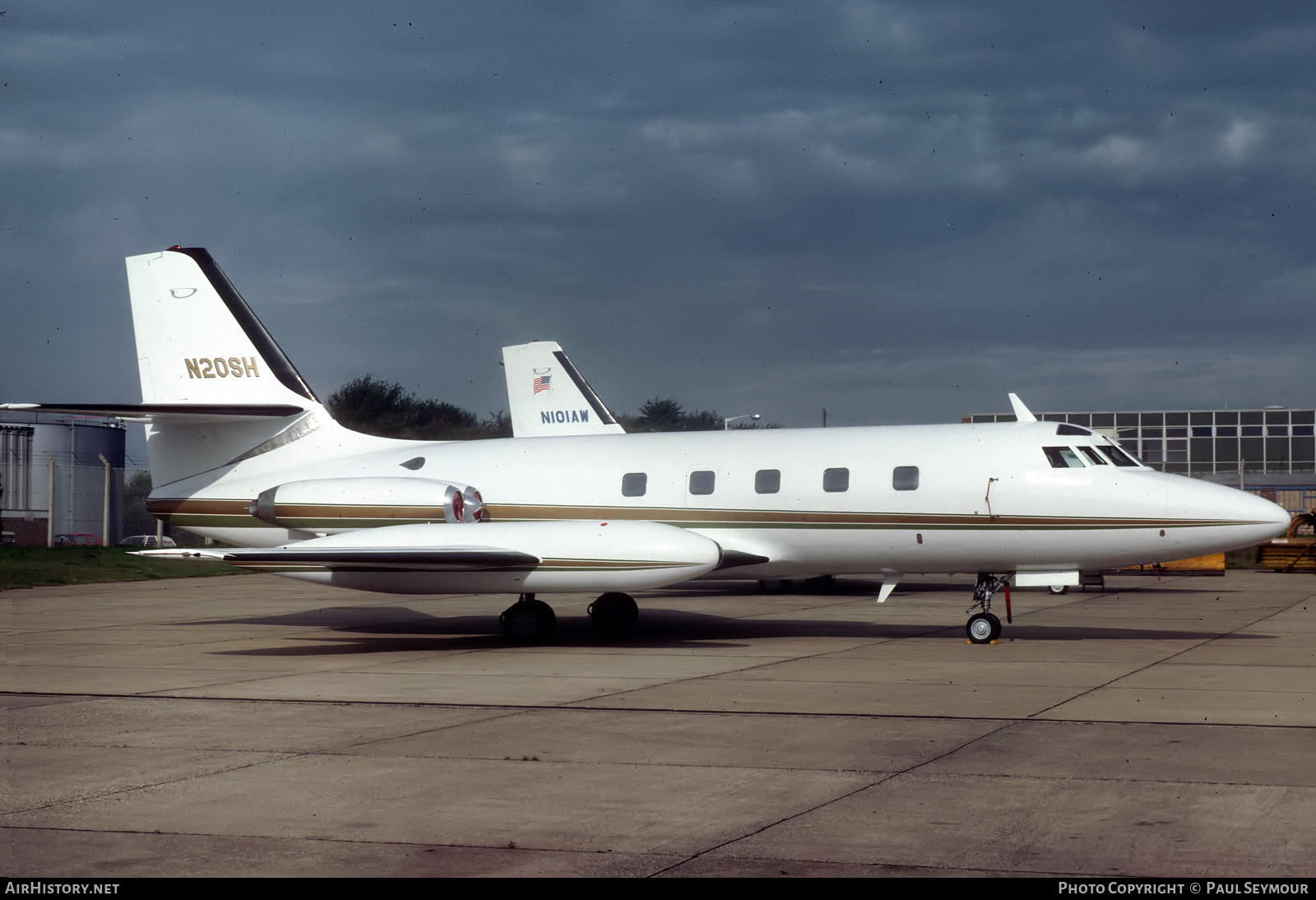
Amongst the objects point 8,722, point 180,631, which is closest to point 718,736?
point 8,722

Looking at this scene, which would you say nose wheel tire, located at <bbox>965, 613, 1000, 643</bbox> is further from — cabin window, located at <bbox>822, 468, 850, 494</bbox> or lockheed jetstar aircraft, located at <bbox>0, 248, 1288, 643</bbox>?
cabin window, located at <bbox>822, 468, 850, 494</bbox>

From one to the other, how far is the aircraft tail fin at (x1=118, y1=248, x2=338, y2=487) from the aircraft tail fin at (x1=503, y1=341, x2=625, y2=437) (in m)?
15.8

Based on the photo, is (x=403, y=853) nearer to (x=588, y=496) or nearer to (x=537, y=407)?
(x=588, y=496)

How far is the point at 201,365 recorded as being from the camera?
20.9 metres

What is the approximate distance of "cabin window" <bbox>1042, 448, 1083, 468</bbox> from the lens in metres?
16.9

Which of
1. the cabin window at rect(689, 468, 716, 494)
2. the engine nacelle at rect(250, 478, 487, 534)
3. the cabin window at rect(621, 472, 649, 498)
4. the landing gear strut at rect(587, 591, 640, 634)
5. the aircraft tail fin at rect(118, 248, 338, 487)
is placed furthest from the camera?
the aircraft tail fin at rect(118, 248, 338, 487)

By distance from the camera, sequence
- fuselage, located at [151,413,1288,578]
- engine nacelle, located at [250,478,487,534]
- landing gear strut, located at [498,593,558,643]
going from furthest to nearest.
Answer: engine nacelle, located at [250,478,487,534], landing gear strut, located at [498,593,558,643], fuselage, located at [151,413,1288,578]

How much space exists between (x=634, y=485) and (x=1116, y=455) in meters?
6.68

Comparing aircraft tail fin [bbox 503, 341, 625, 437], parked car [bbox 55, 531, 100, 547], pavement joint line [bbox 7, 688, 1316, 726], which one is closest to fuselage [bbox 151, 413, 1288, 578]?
pavement joint line [bbox 7, 688, 1316, 726]

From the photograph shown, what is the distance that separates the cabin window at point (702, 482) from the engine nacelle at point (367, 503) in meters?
3.34

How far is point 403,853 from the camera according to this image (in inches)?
262

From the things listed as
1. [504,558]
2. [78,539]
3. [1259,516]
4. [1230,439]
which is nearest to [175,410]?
[504,558]

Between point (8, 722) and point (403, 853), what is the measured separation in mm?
6157

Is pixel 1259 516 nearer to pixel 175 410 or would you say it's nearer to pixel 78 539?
pixel 175 410
